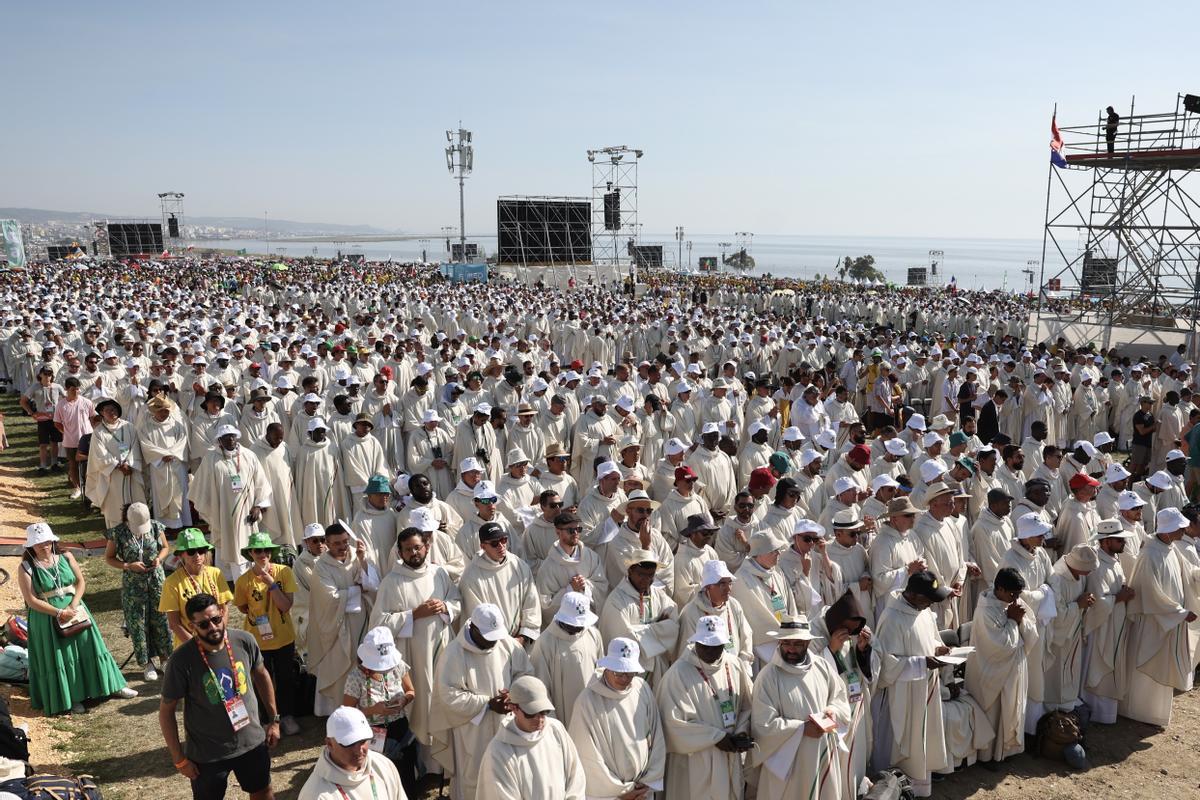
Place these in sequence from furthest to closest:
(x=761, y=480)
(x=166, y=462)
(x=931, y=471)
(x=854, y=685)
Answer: (x=166, y=462), (x=931, y=471), (x=761, y=480), (x=854, y=685)

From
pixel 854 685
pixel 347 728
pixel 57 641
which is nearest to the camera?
pixel 347 728

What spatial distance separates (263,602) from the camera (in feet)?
19.3

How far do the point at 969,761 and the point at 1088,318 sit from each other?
21247 mm

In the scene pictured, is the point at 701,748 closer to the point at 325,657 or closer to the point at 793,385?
the point at 325,657

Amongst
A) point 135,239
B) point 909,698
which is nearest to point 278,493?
point 909,698

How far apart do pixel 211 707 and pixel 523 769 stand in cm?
167

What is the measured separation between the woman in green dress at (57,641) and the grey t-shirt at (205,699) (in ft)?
7.40

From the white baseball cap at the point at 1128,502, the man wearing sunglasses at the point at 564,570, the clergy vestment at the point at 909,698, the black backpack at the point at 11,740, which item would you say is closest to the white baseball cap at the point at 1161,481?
the white baseball cap at the point at 1128,502

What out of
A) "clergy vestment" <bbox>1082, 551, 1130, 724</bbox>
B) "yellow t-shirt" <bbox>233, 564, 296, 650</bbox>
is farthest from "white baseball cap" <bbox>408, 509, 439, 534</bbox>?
"clergy vestment" <bbox>1082, 551, 1130, 724</bbox>

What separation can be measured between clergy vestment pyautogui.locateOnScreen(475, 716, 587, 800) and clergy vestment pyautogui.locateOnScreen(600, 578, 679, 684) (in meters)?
1.32

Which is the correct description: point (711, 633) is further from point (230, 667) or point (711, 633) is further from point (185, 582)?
point (185, 582)

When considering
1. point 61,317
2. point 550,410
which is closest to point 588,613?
point 550,410

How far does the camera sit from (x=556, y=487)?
797cm

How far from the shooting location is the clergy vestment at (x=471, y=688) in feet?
15.8
